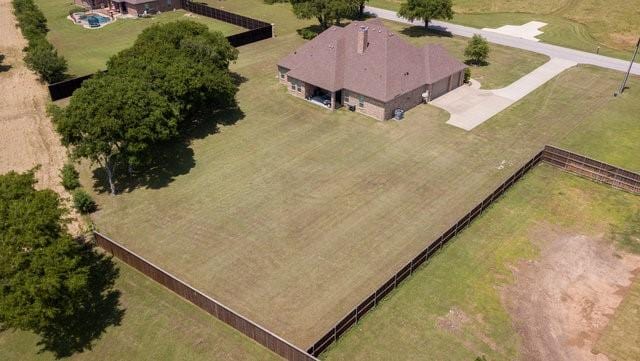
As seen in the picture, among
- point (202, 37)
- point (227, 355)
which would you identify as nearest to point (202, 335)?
point (227, 355)

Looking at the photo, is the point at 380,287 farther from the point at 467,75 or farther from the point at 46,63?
the point at 46,63

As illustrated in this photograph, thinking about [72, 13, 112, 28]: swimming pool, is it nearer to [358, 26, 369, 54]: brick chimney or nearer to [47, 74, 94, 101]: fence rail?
[47, 74, 94, 101]: fence rail

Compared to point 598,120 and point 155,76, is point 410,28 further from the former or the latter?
point 155,76

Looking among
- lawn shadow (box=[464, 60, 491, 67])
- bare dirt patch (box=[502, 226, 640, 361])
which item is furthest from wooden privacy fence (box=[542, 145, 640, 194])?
lawn shadow (box=[464, 60, 491, 67])

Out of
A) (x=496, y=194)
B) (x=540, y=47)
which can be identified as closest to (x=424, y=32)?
(x=540, y=47)

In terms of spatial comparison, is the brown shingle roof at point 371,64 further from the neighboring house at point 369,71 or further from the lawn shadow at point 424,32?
the lawn shadow at point 424,32

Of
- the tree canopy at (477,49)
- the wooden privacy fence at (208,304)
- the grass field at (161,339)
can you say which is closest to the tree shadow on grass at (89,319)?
the grass field at (161,339)
